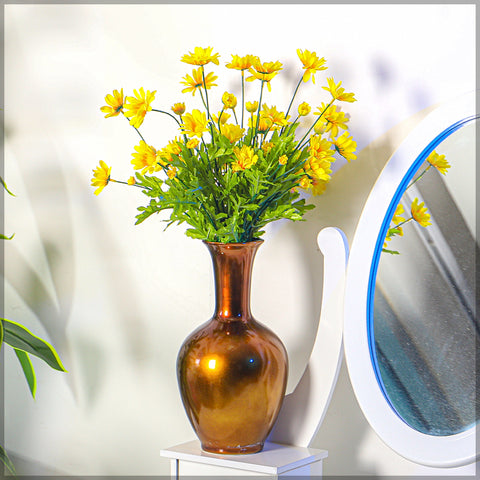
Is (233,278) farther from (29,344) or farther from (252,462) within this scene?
(29,344)

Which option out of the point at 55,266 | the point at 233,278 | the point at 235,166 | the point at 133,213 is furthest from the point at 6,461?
the point at 235,166

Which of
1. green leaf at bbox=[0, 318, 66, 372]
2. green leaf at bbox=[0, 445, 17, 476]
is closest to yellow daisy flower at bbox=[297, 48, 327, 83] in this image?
green leaf at bbox=[0, 318, 66, 372]

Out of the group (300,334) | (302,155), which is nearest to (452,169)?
(302,155)

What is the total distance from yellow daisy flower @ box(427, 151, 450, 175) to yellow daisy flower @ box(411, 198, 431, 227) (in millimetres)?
52

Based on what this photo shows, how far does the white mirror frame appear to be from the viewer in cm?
86

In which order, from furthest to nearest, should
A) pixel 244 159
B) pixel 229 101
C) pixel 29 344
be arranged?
pixel 29 344 < pixel 229 101 < pixel 244 159

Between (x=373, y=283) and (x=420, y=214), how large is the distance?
12 cm

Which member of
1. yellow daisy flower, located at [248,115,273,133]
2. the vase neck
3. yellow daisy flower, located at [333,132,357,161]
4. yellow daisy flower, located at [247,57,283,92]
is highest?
yellow daisy flower, located at [247,57,283,92]

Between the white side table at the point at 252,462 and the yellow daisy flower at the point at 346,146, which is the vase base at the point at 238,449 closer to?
the white side table at the point at 252,462

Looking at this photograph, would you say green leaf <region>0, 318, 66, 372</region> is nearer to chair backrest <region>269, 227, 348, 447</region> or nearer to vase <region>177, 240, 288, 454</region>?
vase <region>177, 240, 288, 454</region>

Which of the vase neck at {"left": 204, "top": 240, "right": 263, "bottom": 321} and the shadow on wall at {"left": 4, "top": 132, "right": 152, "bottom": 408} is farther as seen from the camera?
the shadow on wall at {"left": 4, "top": 132, "right": 152, "bottom": 408}

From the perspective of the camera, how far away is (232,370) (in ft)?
2.92

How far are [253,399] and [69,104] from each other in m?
0.72

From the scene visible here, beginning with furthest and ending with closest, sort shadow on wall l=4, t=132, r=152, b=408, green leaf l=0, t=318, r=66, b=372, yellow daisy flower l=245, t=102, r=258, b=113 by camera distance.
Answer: shadow on wall l=4, t=132, r=152, b=408 < green leaf l=0, t=318, r=66, b=372 < yellow daisy flower l=245, t=102, r=258, b=113
